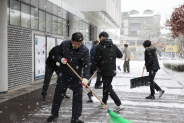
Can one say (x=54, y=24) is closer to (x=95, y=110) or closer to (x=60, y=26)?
(x=60, y=26)

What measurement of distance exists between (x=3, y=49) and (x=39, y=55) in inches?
123

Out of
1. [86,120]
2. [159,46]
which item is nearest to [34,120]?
[86,120]

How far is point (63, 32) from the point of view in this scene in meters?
14.3

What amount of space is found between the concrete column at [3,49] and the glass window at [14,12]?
1.12m

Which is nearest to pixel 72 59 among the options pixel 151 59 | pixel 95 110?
pixel 95 110

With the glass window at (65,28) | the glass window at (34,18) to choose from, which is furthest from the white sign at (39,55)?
the glass window at (65,28)

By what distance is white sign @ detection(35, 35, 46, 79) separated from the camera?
10.2 m

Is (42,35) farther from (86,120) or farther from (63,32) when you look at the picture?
(86,120)

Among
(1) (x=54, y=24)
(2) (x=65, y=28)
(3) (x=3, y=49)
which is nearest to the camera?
(3) (x=3, y=49)

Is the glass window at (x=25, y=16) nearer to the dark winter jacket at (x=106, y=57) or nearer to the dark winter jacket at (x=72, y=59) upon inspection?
the dark winter jacket at (x=106, y=57)

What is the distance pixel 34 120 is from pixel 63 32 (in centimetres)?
1032

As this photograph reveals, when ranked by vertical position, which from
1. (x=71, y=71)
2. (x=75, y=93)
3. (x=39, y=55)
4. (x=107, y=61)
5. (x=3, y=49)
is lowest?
(x=75, y=93)

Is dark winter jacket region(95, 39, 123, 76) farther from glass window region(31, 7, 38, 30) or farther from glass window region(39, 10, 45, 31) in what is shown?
glass window region(39, 10, 45, 31)

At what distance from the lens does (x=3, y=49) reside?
24.3ft
